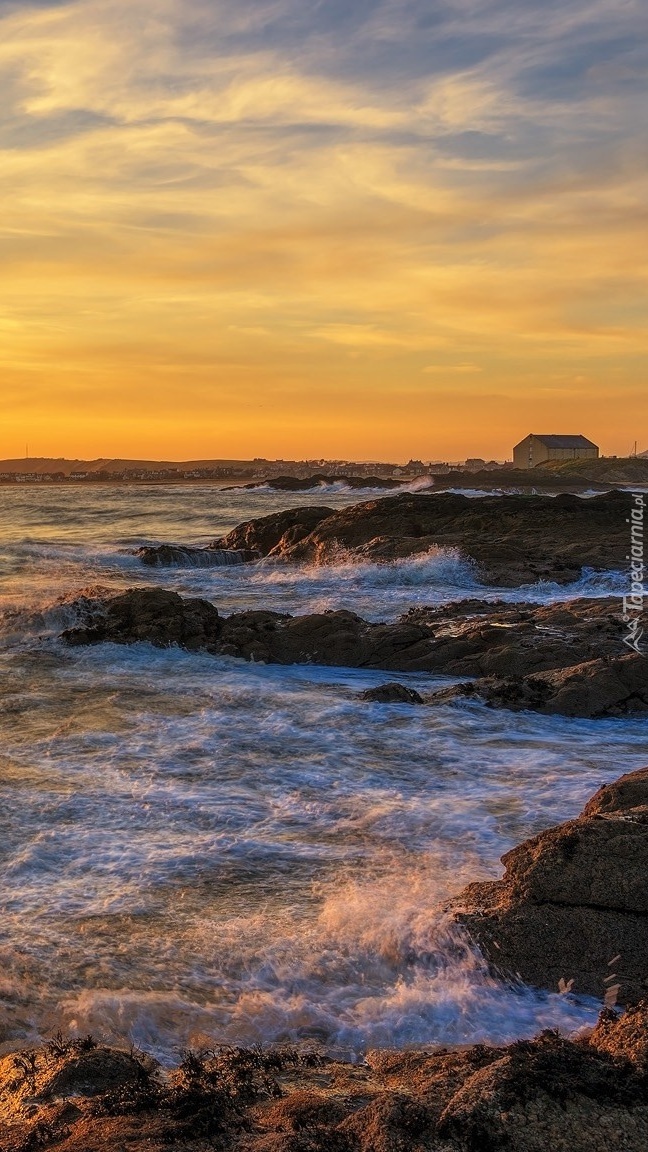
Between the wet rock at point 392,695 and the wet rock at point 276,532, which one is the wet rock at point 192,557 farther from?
the wet rock at point 392,695

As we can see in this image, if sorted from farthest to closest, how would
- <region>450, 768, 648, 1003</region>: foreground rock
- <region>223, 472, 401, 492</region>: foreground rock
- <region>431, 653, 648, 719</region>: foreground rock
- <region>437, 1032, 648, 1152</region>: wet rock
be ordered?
<region>223, 472, 401, 492</region>: foreground rock, <region>431, 653, 648, 719</region>: foreground rock, <region>450, 768, 648, 1003</region>: foreground rock, <region>437, 1032, 648, 1152</region>: wet rock

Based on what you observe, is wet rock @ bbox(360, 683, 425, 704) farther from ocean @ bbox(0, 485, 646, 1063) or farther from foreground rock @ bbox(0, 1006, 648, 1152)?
foreground rock @ bbox(0, 1006, 648, 1152)

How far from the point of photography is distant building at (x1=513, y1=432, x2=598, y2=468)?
348 ft

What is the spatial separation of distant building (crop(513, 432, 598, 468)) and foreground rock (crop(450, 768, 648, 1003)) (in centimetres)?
10247

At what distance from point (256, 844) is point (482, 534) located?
20623 mm

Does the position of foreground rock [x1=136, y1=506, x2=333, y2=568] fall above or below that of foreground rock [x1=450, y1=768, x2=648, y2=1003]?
above

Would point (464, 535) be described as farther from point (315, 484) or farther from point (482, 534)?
point (315, 484)

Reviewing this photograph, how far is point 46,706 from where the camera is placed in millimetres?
11516

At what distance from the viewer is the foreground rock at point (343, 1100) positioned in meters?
3.06

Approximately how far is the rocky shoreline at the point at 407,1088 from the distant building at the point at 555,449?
103m

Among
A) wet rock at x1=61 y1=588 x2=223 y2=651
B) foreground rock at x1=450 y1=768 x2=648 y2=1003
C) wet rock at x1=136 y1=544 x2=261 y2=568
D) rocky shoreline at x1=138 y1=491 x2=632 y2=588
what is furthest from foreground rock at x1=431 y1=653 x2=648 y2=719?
wet rock at x1=136 y1=544 x2=261 y2=568

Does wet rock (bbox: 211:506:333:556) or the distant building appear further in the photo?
the distant building

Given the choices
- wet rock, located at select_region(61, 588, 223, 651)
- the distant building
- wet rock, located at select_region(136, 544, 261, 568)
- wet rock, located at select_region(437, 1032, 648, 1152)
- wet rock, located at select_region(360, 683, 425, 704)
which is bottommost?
wet rock, located at select_region(360, 683, 425, 704)

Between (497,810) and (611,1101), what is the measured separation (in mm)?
4450
